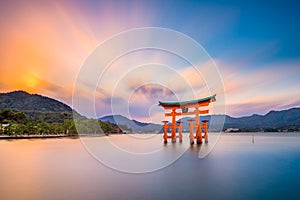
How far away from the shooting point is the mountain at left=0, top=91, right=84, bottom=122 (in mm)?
51559

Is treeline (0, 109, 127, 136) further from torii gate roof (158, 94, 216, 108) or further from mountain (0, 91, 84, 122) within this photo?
mountain (0, 91, 84, 122)

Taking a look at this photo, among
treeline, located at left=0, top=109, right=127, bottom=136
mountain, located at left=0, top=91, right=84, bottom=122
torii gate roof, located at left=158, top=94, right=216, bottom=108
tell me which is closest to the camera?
torii gate roof, located at left=158, top=94, right=216, bottom=108

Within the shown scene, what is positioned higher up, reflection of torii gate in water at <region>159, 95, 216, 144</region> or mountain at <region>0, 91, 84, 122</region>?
mountain at <region>0, 91, 84, 122</region>

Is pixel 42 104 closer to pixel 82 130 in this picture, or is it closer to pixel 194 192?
pixel 82 130

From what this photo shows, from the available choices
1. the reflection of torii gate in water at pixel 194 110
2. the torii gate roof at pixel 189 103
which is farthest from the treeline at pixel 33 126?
the torii gate roof at pixel 189 103

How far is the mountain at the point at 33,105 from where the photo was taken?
169ft

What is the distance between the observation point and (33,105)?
5828 centimetres

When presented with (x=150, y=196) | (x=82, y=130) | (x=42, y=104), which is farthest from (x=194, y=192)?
(x=42, y=104)

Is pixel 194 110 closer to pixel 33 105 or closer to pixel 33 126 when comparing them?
pixel 33 126

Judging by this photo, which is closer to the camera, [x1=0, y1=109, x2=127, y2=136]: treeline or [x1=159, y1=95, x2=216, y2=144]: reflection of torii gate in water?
[x1=159, y1=95, x2=216, y2=144]: reflection of torii gate in water

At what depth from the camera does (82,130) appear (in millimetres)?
34062

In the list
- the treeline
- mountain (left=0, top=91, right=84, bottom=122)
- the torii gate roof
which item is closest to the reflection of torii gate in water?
the torii gate roof

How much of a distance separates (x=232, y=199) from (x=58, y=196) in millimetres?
3412

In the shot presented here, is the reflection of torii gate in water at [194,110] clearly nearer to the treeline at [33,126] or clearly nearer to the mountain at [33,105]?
the treeline at [33,126]
